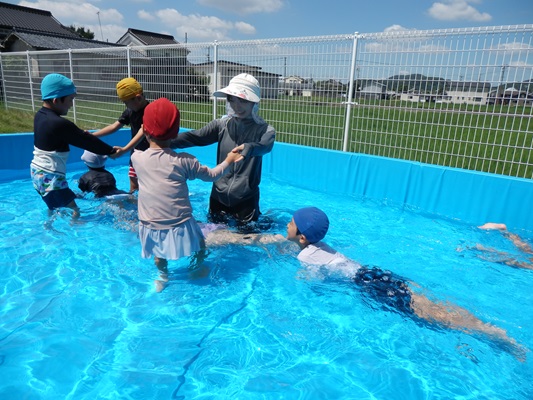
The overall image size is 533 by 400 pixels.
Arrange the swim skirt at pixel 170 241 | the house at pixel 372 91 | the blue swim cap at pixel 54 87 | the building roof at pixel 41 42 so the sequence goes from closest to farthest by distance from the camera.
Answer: the swim skirt at pixel 170 241
the blue swim cap at pixel 54 87
the house at pixel 372 91
the building roof at pixel 41 42

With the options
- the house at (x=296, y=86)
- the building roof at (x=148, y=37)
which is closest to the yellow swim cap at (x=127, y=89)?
the house at (x=296, y=86)

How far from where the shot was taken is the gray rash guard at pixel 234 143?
3.80 meters

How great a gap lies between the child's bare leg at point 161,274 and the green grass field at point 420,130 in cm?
446

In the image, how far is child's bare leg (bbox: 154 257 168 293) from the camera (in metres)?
3.25

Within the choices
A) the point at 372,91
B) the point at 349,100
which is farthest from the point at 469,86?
the point at 349,100

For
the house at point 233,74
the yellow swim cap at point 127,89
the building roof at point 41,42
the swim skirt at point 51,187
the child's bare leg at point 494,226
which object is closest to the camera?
the swim skirt at point 51,187

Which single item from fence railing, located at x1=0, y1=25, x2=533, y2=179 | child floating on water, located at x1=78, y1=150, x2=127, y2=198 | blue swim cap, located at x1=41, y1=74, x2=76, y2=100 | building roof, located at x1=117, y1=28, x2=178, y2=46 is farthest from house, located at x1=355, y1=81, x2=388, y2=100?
building roof, located at x1=117, y1=28, x2=178, y2=46

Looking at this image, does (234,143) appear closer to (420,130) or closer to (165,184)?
(165,184)

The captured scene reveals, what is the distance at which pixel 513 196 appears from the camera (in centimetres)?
497

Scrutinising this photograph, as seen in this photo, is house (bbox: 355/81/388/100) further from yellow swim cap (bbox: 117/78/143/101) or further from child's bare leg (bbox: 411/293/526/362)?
child's bare leg (bbox: 411/293/526/362)

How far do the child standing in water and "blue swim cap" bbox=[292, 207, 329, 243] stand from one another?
80cm

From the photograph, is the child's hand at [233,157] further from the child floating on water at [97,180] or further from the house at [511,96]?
the house at [511,96]

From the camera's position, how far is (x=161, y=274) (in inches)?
131

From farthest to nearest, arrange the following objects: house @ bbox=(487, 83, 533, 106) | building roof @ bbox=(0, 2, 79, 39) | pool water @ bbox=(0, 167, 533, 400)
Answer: building roof @ bbox=(0, 2, 79, 39), house @ bbox=(487, 83, 533, 106), pool water @ bbox=(0, 167, 533, 400)
